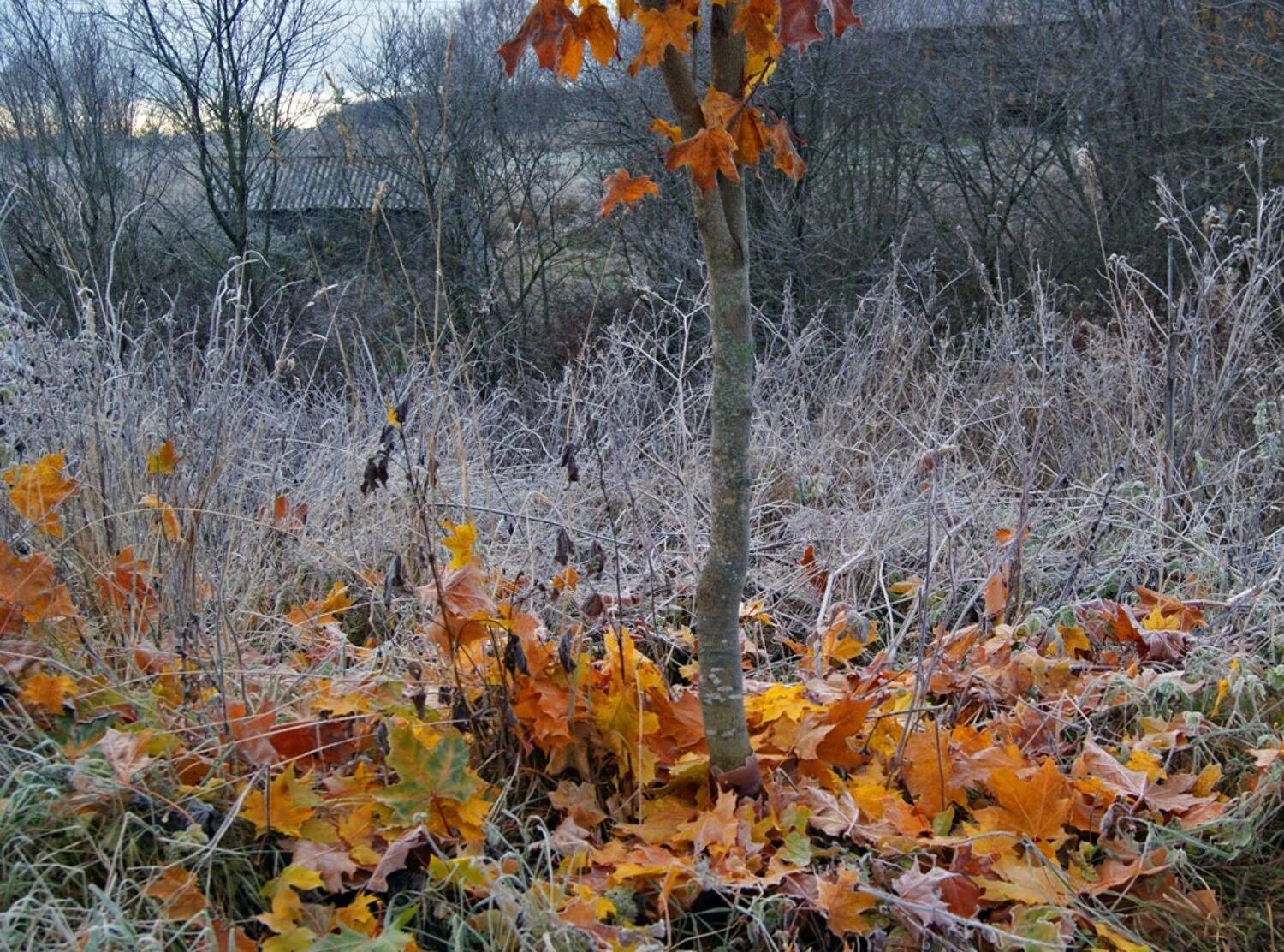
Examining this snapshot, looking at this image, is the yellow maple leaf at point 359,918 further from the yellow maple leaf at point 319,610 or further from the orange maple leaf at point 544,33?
the orange maple leaf at point 544,33

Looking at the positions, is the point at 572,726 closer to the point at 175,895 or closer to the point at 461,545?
the point at 461,545

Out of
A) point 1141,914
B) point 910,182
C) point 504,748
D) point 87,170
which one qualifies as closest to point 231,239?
point 87,170

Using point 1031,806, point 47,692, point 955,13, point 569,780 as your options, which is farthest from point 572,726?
point 955,13

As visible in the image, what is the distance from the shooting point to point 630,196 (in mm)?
1811

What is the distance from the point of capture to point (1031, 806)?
197cm

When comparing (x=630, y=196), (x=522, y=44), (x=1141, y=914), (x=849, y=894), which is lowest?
(x=1141, y=914)

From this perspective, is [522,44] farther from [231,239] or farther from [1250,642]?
[231,239]

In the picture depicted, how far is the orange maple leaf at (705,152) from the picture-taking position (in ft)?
5.11

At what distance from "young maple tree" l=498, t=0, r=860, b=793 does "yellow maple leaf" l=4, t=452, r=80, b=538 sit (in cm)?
145

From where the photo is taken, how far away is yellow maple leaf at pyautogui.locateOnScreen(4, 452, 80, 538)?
7.85 ft

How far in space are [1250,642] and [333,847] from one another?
7.01 feet

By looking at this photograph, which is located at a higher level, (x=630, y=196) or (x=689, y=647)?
(x=630, y=196)

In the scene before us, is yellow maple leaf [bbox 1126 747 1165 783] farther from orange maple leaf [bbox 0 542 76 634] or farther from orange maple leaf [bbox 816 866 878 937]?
orange maple leaf [bbox 0 542 76 634]

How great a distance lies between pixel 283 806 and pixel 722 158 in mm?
1246
